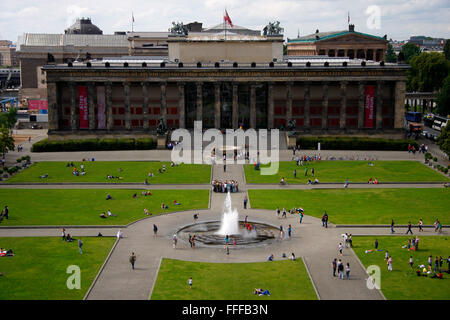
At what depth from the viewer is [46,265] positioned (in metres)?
56.4

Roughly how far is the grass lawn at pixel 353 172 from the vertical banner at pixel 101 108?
3884cm

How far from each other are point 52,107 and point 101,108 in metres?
9.67

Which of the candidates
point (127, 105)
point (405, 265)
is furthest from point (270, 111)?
point (405, 265)

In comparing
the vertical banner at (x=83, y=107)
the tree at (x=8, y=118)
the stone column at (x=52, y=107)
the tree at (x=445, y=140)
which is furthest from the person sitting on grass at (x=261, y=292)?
the tree at (x=8, y=118)

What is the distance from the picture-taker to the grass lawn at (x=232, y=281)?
4950cm

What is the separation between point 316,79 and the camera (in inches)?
5007

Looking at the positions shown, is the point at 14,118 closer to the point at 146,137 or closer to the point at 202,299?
the point at 146,137

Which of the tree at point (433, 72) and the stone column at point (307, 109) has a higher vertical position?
the tree at point (433, 72)

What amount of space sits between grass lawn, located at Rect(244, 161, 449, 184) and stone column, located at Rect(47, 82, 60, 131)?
4535cm

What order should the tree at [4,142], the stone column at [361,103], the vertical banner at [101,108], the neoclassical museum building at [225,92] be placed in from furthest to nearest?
the vertical banner at [101,108] → the stone column at [361,103] → the neoclassical museum building at [225,92] → the tree at [4,142]

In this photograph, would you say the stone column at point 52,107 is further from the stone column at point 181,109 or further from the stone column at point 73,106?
the stone column at point 181,109

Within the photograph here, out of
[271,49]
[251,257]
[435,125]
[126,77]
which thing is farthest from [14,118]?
[251,257]

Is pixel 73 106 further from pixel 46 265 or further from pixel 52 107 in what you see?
pixel 46 265

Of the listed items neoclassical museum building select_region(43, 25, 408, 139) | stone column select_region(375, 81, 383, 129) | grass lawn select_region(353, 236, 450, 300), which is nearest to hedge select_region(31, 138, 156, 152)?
neoclassical museum building select_region(43, 25, 408, 139)
